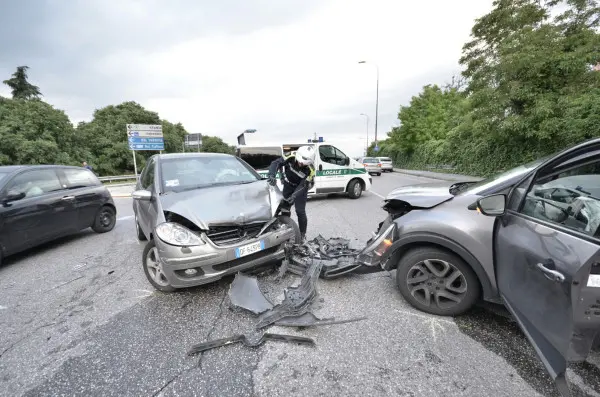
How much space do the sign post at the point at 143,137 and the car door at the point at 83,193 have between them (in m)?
20.9

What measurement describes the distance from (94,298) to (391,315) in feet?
10.8

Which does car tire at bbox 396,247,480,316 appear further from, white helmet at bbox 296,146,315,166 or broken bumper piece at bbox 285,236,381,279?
white helmet at bbox 296,146,315,166

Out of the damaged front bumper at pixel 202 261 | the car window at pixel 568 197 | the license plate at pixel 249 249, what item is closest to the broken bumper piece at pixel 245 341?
the damaged front bumper at pixel 202 261

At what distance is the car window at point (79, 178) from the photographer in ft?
18.1

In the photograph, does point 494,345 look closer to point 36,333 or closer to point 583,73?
point 36,333

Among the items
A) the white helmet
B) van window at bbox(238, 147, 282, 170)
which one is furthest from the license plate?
van window at bbox(238, 147, 282, 170)

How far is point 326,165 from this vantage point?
370 inches

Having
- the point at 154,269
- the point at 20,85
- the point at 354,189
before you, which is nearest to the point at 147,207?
the point at 154,269

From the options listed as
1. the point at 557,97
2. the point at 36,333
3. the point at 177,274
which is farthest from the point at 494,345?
the point at 557,97

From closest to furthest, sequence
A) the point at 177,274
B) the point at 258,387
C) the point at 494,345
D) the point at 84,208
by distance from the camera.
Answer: the point at 258,387, the point at 494,345, the point at 177,274, the point at 84,208

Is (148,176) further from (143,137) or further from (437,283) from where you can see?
(143,137)

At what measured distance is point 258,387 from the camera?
1873 millimetres

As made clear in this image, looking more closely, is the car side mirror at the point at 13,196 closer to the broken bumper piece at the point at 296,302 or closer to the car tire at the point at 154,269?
the car tire at the point at 154,269

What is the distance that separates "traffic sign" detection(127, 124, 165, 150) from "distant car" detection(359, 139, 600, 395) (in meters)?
26.9
